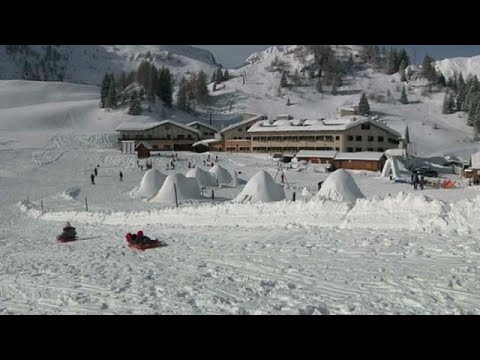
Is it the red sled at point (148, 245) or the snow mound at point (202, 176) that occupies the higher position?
→ the red sled at point (148, 245)

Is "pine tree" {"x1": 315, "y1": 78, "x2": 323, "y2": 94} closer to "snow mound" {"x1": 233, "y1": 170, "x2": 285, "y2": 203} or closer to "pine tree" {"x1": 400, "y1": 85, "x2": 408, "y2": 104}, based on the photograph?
"pine tree" {"x1": 400, "y1": 85, "x2": 408, "y2": 104}

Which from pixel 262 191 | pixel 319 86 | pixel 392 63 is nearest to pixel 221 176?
pixel 262 191

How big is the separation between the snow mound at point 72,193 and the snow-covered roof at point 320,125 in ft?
131

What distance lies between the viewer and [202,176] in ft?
125

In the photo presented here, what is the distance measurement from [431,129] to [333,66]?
51462mm

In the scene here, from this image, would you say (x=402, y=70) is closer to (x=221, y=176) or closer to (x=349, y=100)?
(x=349, y=100)

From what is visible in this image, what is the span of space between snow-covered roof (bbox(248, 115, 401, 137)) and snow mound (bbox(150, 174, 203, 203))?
4138cm

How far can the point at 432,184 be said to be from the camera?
1563 inches

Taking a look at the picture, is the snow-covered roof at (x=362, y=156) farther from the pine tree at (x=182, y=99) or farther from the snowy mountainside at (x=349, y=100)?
the pine tree at (x=182, y=99)

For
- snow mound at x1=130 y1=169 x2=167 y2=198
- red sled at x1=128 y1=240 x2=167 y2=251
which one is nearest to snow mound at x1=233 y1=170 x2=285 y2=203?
snow mound at x1=130 y1=169 x2=167 y2=198

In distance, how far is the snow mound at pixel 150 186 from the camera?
33375mm

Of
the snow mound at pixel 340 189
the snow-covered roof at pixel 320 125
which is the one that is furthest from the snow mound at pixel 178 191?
the snow-covered roof at pixel 320 125

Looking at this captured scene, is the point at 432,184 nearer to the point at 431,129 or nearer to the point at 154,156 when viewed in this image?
the point at 154,156

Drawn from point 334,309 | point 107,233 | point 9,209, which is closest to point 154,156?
point 9,209
